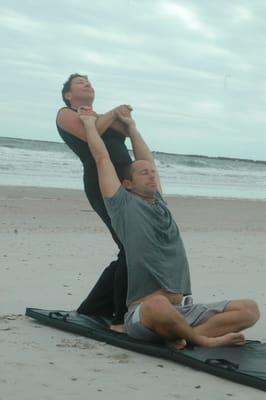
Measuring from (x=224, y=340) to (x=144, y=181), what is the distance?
3.65 ft

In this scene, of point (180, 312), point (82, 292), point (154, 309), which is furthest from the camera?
point (82, 292)

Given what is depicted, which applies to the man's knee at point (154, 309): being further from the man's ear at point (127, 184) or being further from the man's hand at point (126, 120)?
the man's hand at point (126, 120)

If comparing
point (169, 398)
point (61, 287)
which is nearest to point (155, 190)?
point (169, 398)

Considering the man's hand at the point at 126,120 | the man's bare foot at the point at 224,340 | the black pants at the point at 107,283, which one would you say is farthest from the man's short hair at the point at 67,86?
the man's bare foot at the point at 224,340

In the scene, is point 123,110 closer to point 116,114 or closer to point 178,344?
point 116,114

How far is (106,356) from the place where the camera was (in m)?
4.55

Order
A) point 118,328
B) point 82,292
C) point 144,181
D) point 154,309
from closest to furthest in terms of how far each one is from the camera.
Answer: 1. point 154,309
2. point 144,181
3. point 118,328
4. point 82,292

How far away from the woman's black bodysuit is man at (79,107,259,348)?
0.23m

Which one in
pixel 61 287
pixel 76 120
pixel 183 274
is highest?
pixel 76 120

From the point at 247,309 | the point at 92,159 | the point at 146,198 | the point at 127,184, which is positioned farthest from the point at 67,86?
the point at 247,309

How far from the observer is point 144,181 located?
4.95 meters

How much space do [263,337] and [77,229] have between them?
7015 millimetres

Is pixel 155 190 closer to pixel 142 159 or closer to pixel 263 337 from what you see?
pixel 142 159

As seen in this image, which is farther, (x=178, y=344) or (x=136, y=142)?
(x=136, y=142)
